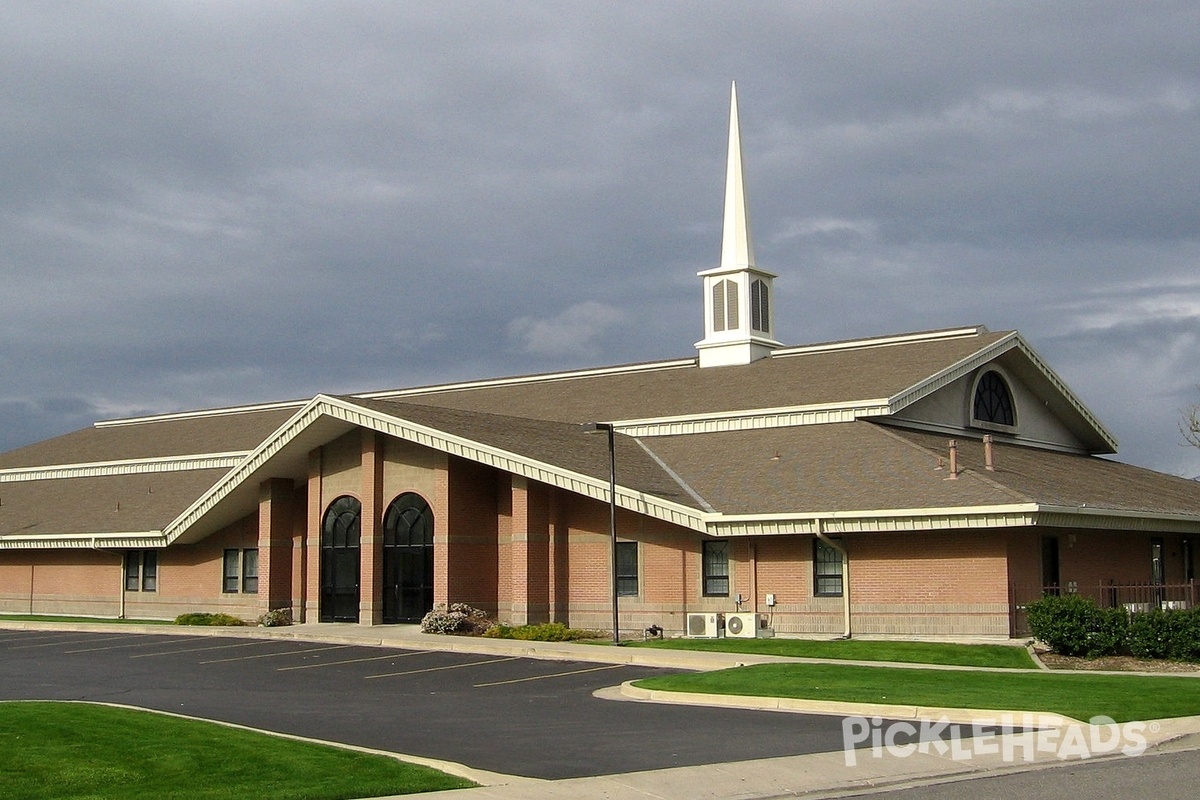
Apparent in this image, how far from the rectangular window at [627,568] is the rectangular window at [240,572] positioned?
1242 cm

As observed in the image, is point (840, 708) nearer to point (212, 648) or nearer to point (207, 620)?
point (212, 648)

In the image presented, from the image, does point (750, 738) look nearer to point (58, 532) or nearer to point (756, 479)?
point (756, 479)

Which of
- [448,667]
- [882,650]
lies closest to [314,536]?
[448,667]

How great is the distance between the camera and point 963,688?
784 inches

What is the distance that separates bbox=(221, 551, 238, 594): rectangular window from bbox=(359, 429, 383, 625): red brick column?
21.6ft

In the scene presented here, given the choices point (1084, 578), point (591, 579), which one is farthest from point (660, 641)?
point (1084, 578)

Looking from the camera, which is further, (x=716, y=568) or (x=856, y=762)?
(x=716, y=568)

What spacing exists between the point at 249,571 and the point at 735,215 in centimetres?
1836

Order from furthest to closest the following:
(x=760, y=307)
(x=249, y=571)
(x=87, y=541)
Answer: (x=760, y=307), (x=87, y=541), (x=249, y=571)

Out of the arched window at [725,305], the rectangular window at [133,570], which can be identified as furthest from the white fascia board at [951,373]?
the rectangular window at [133,570]

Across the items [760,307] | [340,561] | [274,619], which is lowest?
[274,619]

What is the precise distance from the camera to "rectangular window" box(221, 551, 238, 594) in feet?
135

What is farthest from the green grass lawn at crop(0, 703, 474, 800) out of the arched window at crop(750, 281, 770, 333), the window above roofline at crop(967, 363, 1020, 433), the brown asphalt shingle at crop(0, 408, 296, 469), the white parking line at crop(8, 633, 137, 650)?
the brown asphalt shingle at crop(0, 408, 296, 469)

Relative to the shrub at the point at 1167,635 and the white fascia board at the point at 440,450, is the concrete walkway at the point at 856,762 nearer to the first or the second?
the shrub at the point at 1167,635
